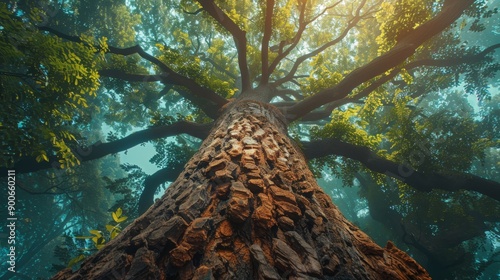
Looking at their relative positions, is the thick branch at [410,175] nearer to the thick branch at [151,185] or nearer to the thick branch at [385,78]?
the thick branch at [385,78]

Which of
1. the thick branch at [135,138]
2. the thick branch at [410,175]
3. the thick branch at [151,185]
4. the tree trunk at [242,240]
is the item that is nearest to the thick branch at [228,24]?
the thick branch at [135,138]

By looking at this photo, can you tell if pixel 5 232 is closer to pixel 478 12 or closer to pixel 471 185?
pixel 471 185

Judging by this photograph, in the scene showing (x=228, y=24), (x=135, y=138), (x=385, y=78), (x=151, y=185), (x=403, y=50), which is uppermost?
(x=228, y=24)

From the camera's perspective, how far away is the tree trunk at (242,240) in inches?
38.0

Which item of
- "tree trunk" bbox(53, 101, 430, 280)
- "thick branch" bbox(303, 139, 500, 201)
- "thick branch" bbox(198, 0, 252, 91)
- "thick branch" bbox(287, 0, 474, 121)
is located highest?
"thick branch" bbox(198, 0, 252, 91)

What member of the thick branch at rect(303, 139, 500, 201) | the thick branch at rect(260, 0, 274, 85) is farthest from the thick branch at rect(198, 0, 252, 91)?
the thick branch at rect(303, 139, 500, 201)

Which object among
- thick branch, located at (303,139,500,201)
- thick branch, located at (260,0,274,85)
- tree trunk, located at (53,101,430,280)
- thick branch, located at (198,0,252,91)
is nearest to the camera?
tree trunk, located at (53,101,430,280)

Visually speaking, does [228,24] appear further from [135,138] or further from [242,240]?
[242,240]

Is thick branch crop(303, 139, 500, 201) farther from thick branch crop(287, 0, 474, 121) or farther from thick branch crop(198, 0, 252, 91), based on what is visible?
thick branch crop(198, 0, 252, 91)

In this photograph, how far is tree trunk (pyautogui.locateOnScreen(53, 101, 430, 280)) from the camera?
964 millimetres

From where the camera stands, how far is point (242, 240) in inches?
44.8

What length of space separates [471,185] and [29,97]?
10471 mm

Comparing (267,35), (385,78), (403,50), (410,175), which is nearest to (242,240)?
(267,35)

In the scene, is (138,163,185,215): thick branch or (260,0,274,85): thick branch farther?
(138,163,185,215): thick branch
